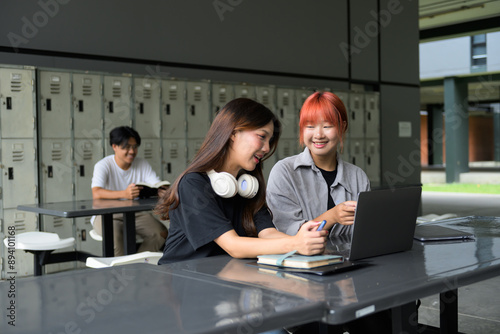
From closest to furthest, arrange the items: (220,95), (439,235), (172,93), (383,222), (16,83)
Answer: (383,222), (439,235), (16,83), (172,93), (220,95)

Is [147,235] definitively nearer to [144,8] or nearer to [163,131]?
[163,131]

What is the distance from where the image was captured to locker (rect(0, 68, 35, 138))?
4.97m

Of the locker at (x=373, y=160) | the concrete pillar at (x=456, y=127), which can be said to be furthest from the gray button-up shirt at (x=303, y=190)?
the concrete pillar at (x=456, y=127)

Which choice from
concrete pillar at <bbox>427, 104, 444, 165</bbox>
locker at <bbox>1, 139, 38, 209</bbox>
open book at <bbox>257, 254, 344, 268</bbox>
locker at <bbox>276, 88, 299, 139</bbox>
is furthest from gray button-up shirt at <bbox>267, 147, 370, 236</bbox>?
concrete pillar at <bbox>427, 104, 444, 165</bbox>

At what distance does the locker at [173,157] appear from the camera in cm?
612

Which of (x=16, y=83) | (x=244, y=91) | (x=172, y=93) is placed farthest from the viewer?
(x=244, y=91)

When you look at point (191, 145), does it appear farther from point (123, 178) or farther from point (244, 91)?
point (123, 178)

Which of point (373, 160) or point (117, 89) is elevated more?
point (117, 89)

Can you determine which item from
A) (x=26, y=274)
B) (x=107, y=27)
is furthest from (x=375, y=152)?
(x=26, y=274)

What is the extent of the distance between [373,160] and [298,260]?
7004mm

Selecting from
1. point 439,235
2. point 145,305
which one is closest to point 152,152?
point 439,235

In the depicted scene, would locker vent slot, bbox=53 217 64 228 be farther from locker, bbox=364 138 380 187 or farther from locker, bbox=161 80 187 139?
locker, bbox=364 138 380 187

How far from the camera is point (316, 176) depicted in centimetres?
250

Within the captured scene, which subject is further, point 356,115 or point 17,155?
point 356,115
